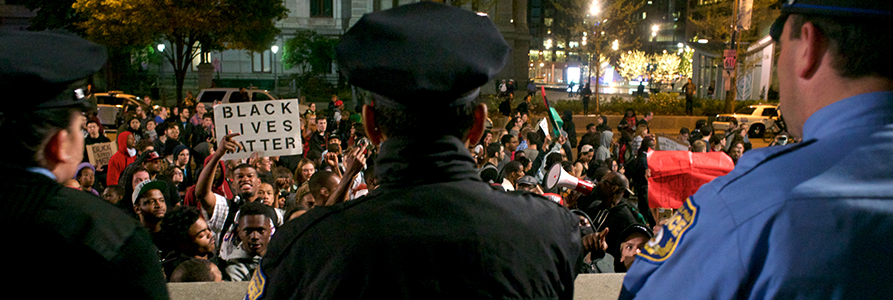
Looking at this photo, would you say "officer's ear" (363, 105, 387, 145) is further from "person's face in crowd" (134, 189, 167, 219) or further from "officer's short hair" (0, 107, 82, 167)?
"person's face in crowd" (134, 189, 167, 219)

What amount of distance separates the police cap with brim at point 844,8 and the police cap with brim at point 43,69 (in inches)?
63.0

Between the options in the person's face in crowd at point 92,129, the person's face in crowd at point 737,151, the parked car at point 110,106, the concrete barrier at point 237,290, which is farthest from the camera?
the parked car at point 110,106

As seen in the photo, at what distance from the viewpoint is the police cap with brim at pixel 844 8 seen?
1.17 m

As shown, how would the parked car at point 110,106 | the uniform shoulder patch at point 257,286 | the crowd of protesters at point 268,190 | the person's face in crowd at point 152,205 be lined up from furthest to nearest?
the parked car at point 110,106 < the person's face in crowd at point 152,205 < the crowd of protesters at point 268,190 < the uniform shoulder patch at point 257,286

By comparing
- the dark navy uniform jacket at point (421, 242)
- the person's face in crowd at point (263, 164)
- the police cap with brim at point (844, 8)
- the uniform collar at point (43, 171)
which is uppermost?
the police cap with brim at point (844, 8)

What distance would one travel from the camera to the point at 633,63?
66.2 metres

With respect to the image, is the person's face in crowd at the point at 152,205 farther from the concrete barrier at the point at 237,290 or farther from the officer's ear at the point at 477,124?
the officer's ear at the point at 477,124

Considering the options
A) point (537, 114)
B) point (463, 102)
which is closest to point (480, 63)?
point (463, 102)

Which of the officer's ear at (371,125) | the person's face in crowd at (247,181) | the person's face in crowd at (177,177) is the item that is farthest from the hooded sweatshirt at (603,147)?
the officer's ear at (371,125)

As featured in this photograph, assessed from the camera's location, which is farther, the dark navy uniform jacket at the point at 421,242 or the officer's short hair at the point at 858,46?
the dark navy uniform jacket at the point at 421,242

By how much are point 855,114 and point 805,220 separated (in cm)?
23

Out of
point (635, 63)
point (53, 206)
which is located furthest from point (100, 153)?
point (635, 63)

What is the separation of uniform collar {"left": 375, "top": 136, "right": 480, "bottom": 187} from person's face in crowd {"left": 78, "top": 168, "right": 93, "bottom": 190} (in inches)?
281

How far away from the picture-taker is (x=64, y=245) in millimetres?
1401
